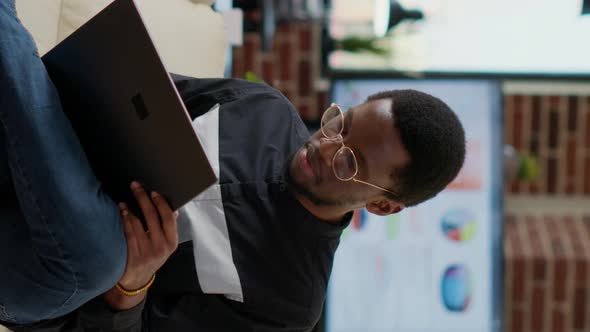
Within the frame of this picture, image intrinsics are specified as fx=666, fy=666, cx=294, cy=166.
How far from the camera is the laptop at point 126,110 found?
1037mm

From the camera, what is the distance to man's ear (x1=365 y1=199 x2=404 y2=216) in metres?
1.52

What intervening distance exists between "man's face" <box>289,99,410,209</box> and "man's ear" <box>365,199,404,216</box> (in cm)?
4

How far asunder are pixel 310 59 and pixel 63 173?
2463 millimetres

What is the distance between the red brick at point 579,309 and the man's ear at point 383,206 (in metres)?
2.00

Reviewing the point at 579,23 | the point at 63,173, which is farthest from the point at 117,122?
the point at 579,23

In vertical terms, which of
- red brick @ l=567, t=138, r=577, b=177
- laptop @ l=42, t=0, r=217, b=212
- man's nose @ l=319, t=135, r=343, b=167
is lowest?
red brick @ l=567, t=138, r=577, b=177

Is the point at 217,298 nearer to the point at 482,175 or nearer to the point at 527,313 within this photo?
the point at 482,175

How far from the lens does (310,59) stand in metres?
3.38

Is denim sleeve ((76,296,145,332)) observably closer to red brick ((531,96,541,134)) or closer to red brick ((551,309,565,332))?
red brick ((551,309,565,332))

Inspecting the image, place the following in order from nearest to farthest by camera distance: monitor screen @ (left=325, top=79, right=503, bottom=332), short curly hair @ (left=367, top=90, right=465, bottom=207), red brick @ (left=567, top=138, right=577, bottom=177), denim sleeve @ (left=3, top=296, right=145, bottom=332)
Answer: denim sleeve @ (left=3, top=296, right=145, bottom=332) → short curly hair @ (left=367, top=90, right=465, bottom=207) → monitor screen @ (left=325, top=79, right=503, bottom=332) → red brick @ (left=567, top=138, right=577, bottom=177)

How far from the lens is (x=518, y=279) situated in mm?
3172

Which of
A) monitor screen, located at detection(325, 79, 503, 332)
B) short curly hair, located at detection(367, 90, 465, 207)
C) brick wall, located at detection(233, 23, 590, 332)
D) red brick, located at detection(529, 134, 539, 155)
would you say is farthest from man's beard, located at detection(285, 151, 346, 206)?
red brick, located at detection(529, 134, 539, 155)

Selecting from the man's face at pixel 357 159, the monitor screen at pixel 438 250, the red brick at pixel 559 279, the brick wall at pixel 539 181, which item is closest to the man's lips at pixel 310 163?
the man's face at pixel 357 159

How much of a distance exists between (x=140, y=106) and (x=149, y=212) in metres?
0.18
